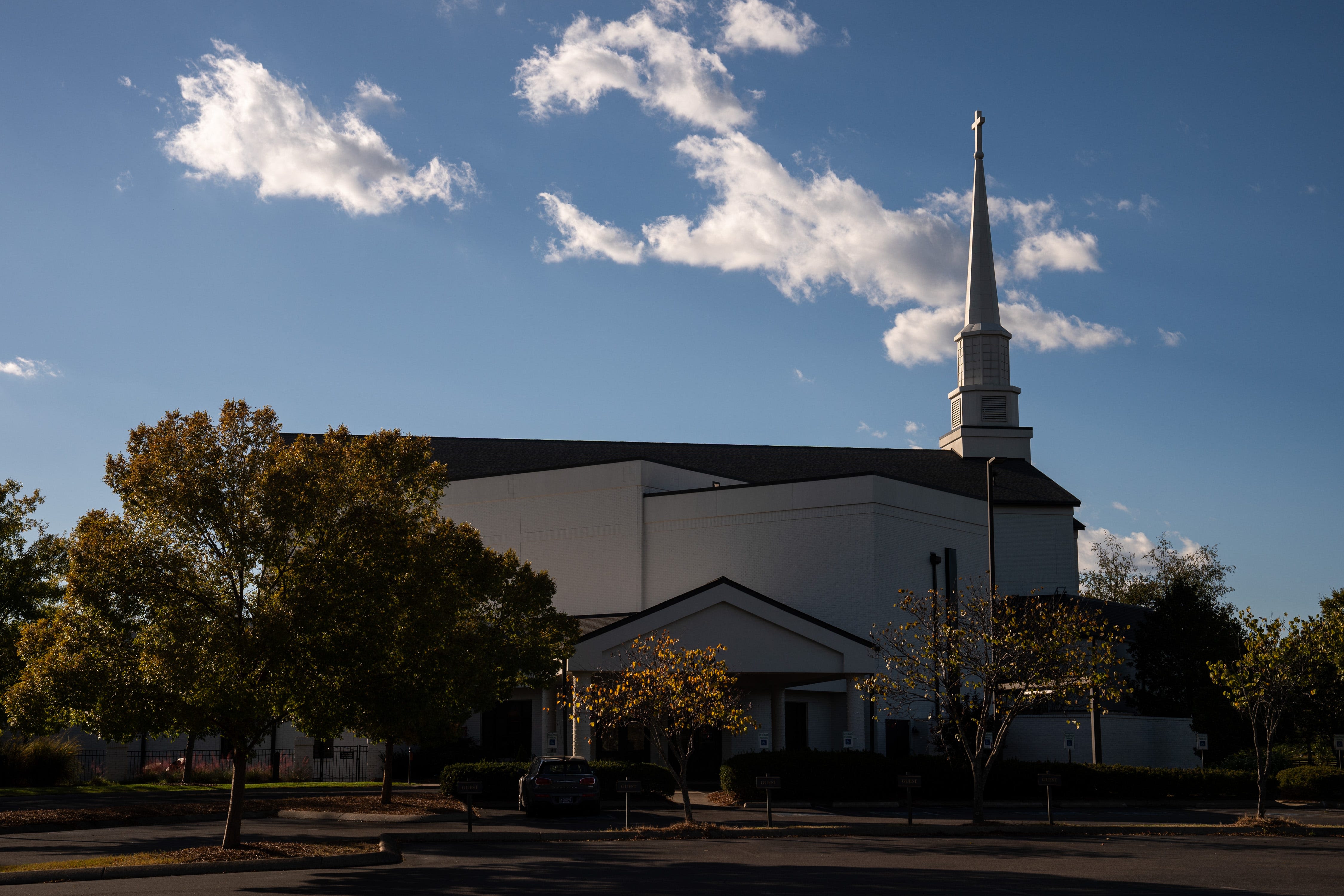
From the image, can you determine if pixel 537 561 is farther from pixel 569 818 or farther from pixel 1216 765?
pixel 1216 765

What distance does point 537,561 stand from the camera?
153 ft

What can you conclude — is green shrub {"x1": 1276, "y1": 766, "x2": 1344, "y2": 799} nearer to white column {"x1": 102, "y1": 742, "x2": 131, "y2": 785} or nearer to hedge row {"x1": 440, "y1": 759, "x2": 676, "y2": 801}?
hedge row {"x1": 440, "y1": 759, "x2": 676, "y2": 801}

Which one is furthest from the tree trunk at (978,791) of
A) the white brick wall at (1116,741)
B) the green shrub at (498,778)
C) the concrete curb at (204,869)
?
the white brick wall at (1116,741)

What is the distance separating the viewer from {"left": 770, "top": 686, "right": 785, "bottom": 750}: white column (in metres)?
36.8

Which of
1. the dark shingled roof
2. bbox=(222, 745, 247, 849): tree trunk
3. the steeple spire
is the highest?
the steeple spire

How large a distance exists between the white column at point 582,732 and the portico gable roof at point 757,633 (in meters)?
1.75

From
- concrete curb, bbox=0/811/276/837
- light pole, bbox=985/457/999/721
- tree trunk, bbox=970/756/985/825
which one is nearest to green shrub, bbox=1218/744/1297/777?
light pole, bbox=985/457/999/721

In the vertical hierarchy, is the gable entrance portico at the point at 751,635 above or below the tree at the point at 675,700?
above

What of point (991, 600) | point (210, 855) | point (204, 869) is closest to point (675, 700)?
point (991, 600)

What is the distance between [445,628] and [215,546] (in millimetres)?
5480

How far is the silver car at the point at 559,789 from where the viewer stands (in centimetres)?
2645

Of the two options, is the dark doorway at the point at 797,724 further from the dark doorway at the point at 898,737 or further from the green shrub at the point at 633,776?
the green shrub at the point at 633,776

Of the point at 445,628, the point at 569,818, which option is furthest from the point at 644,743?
the point at 445,628

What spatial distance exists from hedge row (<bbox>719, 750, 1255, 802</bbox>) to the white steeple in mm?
22335
